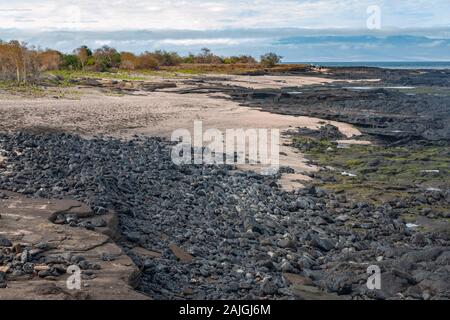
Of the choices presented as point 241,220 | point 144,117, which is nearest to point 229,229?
point 241,220

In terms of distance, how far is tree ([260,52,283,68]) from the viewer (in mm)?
80938

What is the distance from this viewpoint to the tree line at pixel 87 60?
3328cm

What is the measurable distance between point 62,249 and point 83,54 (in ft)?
166

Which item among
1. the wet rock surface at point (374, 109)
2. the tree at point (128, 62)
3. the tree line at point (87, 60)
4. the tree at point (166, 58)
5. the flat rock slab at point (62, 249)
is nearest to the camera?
the flat rock slab at point (62, 249)

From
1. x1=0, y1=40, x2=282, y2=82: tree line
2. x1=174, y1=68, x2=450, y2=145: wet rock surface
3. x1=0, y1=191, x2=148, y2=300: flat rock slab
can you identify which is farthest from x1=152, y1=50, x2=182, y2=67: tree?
x1=0, y1=191, x2=148, y2=300: flat rock slab

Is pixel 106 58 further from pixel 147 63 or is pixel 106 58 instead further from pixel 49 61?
Answer: pixel 49 61

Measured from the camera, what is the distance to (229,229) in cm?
993

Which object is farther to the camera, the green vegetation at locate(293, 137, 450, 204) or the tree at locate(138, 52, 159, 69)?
the tree at locate(138, 52, 159, 69)

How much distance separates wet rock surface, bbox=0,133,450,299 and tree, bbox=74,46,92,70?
39213mm

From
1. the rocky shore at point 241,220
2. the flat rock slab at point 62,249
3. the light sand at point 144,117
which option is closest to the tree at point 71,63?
the light sand at point 144,117

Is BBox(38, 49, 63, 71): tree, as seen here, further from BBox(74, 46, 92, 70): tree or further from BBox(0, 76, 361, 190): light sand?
BBox(0, 76, 361, 190): light sand

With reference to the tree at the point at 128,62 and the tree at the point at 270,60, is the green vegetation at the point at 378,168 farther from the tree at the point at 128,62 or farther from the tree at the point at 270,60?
the tree at the point at 270,60

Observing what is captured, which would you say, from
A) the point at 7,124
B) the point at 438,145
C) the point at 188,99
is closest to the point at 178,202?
the point at 7,124

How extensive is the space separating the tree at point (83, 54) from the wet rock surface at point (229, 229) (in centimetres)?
3921
